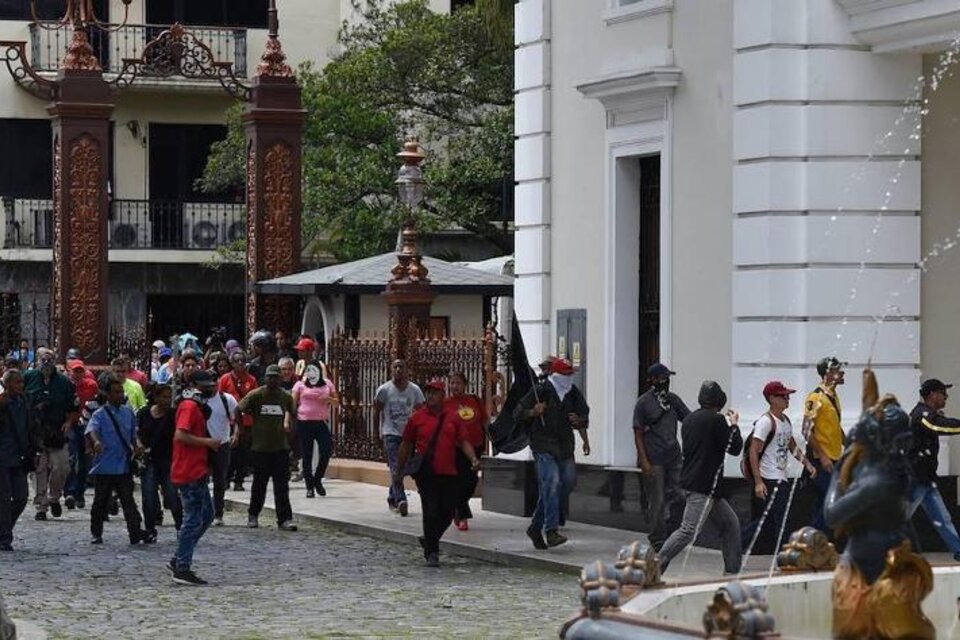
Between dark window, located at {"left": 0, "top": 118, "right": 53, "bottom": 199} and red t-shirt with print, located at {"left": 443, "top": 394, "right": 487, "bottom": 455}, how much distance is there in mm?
28111

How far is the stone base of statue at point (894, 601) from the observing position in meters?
8.22

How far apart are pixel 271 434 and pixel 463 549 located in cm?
307

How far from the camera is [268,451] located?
23.0 m

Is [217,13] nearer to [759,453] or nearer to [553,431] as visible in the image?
[553,431]

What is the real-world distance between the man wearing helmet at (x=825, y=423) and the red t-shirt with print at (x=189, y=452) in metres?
4.65

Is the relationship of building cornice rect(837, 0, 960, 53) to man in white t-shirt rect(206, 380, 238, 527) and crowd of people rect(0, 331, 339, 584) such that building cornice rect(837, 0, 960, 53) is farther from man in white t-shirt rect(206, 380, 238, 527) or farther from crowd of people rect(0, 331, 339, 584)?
man in white t-shirt rect(206, 380, 238, 527)

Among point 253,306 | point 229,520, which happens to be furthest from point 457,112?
point 229,520

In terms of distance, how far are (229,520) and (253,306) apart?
8949mm

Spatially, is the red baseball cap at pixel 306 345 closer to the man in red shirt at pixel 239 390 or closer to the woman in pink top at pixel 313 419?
the man in red shirt at pixel 239 390

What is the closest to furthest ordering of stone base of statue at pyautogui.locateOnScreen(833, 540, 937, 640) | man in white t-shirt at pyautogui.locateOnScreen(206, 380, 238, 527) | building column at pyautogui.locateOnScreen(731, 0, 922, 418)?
stone base of statue at pyautogui.locateOnScreen(833, 540, 937, 640)
building column at pyautogui.locateOnScreen(731, 0, 922, 418)
man in white t-shirt at pyautogui.locateOnScreen(206, 380, 238, 527)

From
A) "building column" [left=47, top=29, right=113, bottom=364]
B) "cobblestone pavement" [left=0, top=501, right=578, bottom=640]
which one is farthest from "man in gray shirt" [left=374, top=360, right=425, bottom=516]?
"building column" [left=47, top=29, right=113, bottom=364]

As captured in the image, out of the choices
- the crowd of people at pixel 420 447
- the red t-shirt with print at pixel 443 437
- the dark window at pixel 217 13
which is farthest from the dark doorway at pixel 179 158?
the red t-shirt with print at pixel 443 437

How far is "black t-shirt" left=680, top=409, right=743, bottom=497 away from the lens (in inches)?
682

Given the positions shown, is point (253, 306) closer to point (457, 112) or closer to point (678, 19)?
point (457, 112)
